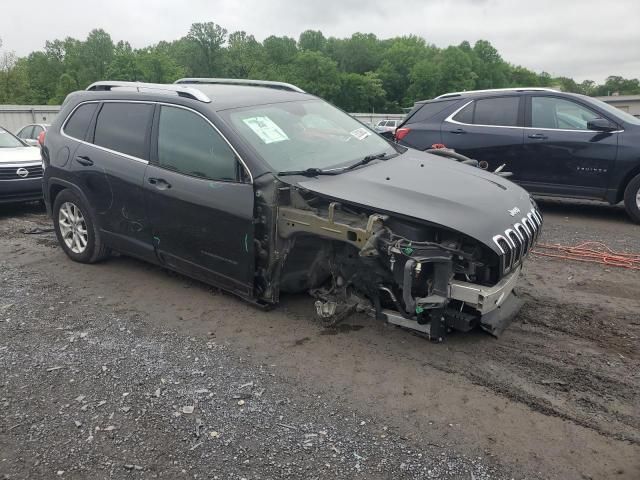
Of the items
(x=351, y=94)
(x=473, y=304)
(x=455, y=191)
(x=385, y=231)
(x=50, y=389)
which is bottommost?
(x=50, y=389)

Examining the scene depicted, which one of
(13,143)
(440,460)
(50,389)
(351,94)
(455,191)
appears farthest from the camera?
(351,94)

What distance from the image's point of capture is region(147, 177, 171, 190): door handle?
4582mm

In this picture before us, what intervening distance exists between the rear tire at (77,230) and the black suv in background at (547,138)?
5.11m

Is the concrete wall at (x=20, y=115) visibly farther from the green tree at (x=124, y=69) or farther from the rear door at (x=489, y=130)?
the green tree at (x=124, y=69)

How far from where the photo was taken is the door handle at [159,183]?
4582mm

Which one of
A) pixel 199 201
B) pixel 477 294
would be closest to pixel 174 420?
pixel 199 201

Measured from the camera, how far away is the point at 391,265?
11.9ft

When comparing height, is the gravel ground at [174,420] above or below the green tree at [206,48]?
below

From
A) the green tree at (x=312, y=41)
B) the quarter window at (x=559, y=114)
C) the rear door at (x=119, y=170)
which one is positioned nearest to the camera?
the rear door at (x=119, y=170)

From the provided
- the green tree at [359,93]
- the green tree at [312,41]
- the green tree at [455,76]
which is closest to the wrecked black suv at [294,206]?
the green tree at [359,93]

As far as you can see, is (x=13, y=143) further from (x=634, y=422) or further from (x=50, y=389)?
(x=634, y=422)

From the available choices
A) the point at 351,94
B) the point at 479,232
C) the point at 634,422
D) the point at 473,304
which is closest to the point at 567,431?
the point at 634,422

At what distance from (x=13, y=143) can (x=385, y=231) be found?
871 centimetres

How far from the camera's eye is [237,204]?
162 inches
